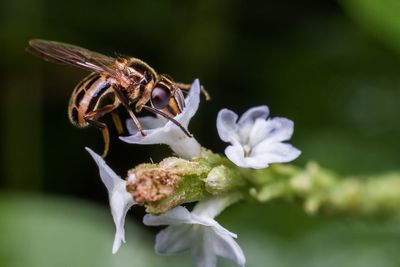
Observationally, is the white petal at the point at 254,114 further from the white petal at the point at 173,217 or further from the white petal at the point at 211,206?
the white petal at the point at 173,217

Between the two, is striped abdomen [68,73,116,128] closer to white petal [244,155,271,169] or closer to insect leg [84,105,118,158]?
insect leg [84,105,118,158]

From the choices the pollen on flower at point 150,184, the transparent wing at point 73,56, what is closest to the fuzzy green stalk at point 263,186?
the pollen on flower at point 150,184

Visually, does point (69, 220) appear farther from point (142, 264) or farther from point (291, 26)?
point (291, 26)

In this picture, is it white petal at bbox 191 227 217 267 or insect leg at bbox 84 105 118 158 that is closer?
white petal at bbox 191 227 217 267

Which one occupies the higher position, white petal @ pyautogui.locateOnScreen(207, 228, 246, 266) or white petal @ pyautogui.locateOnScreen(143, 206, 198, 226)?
white petal @ pyautogui.locateOnScreen(143, 206, 198, 226)

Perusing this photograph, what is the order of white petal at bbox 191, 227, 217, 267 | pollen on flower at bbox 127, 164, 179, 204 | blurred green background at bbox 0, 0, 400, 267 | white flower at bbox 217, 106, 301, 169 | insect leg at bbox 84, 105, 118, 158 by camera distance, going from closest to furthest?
pollen on flower at bbox 127, 164, 179, 204, white flower at bbox 217, 106, 301, 169, white petal at bbox 191, 227, 217, 267, insect leg at bbox 84, 105, 118, 158, blurred green background at bbox 0, 0, 400, 267

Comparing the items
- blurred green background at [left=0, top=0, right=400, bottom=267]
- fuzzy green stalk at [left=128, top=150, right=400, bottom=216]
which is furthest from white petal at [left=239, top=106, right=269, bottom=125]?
blurred green background at [left=0, top=0, right=400, bottom=267]

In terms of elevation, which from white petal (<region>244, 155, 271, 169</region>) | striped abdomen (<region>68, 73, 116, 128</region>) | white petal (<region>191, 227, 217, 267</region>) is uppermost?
striped abdomen (<region>68, 73, 116, 128</region>)

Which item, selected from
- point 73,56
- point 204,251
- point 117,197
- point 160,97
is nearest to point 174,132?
point 160,97
